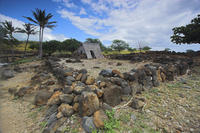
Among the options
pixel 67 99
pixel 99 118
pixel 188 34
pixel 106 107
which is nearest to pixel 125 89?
pixel 106 107

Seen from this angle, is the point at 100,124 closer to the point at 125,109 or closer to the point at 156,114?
the point at 125,109

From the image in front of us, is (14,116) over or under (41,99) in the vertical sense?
under

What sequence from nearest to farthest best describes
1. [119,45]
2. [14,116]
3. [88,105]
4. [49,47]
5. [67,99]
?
[88,105]
[67,99]
[14,116]
[49,47]
[119,45]

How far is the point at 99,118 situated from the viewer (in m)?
1.30

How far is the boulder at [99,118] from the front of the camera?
4.03 feet

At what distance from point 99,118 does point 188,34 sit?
38.8 ft

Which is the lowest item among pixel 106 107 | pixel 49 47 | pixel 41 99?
pixel 41 99

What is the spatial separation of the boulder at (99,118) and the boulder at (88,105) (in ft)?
0.35

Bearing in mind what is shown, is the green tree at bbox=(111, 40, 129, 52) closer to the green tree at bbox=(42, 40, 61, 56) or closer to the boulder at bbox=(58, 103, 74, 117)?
the green tree at bbox=(42, 40, 61, 56)

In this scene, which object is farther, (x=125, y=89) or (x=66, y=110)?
(x=125, y=89)

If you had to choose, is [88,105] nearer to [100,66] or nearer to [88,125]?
[88,125]

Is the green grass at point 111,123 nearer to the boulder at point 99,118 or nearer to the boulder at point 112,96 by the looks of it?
the boulder at point 99,118

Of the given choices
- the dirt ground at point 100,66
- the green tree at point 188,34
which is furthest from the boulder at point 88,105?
the green tree at point 188,34

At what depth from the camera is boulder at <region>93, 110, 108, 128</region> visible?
1.23 metres
